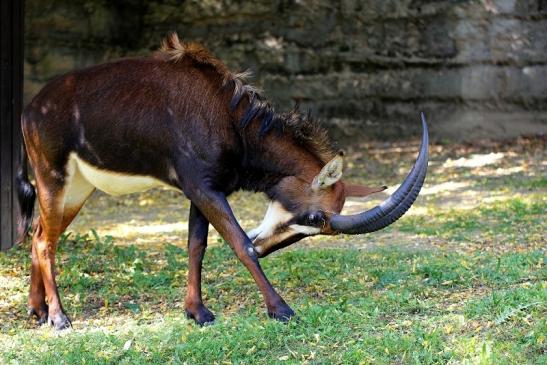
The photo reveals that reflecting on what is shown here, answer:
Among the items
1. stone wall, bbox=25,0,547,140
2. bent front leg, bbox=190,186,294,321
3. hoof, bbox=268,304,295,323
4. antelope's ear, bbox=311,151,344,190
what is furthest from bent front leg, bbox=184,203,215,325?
stone wall, bbox=25,0,547,140

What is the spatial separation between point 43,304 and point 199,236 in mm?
1369

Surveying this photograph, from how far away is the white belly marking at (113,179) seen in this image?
686 cm

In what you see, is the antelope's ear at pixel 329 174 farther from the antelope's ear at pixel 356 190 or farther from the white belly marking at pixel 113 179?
→ the white belly marking at pixel 113 179

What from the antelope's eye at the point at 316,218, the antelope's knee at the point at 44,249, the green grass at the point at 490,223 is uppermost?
the antelope's eye at the point at 316,218

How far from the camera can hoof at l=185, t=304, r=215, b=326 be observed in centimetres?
651

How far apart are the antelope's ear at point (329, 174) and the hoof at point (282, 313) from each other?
0.89 metres

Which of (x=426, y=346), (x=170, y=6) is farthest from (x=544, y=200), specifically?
(x=170, y=6)

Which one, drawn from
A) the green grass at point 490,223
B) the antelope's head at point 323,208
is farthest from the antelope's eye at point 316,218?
the green grass at point 490,223

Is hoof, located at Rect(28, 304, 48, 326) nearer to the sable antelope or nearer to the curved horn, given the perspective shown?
the sable antelope

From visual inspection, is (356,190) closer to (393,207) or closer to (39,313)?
(393,207)

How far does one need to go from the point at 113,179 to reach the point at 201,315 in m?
1.25

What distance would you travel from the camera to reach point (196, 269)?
6.79 meters

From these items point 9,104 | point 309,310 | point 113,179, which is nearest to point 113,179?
point 113,179

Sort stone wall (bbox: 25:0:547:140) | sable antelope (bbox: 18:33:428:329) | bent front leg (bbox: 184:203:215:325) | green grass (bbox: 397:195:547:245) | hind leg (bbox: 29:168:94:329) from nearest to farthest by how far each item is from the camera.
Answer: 1. sable antelope (bbox: 18:33:428:329)
2. bent front leg (bbox: 184:203:215:325)
3. hind leg (bbox: 29:168:94:329)
4. green grass (bbox: 397:195:547:245)
5. stone wall (bbox: 25:0:547:140)
